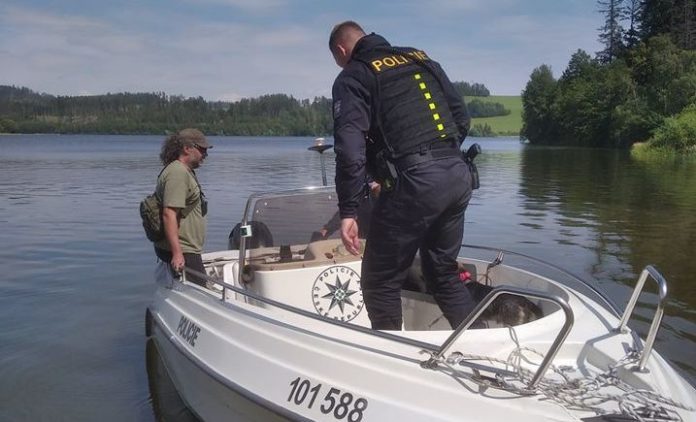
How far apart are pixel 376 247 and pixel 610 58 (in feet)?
294

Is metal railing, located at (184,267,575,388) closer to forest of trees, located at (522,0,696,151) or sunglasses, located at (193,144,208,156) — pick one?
sunglasses, located at (193,144,208,156)

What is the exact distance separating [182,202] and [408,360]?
2.47m

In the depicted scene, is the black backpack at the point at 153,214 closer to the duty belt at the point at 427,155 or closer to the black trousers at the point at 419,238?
the black trousers at the point at 419,238

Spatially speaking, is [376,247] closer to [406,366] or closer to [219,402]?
[406,366]

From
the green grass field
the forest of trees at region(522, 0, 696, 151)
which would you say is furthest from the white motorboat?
the green grass field

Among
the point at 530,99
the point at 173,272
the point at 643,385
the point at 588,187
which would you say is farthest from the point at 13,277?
the point at 530,99

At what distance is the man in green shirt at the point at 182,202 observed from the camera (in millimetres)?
4633

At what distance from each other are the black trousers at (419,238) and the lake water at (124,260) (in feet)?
7.65

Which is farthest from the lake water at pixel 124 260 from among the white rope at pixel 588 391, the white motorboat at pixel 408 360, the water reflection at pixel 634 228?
the white rope at pixel 588 391

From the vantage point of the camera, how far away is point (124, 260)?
9.64m

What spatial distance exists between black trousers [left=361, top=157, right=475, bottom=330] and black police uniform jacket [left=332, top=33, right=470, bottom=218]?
0.15 meters

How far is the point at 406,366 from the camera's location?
2766 millimetres

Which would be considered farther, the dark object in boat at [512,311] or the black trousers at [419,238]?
the dark object in boat at [512,311]

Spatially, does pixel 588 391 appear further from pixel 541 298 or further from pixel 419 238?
pixel 419 238
